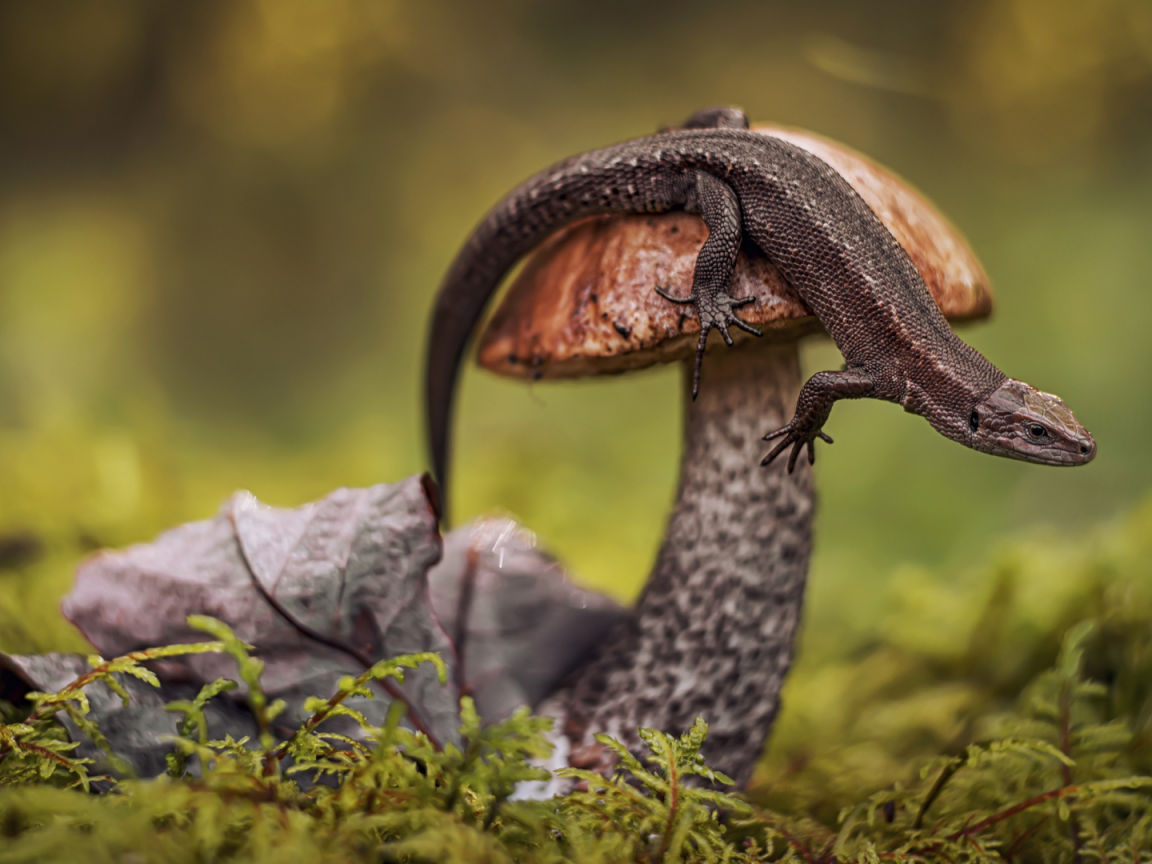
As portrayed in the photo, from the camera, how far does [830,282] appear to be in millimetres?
815

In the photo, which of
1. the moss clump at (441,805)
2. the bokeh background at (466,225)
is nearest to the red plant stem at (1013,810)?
the moss clump at (441,805)

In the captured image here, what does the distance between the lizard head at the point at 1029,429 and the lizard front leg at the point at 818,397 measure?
0.13 meters

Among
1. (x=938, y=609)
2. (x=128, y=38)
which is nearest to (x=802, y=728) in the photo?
(x=938, y=609)

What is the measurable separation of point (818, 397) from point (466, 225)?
328 cm

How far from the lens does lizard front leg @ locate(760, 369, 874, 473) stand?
2.71ft

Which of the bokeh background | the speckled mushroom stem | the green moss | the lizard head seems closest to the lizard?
the lizard head

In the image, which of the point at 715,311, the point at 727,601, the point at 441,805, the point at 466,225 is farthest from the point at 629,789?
the point at 466,225

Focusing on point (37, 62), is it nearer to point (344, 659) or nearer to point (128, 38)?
point (128, 38)

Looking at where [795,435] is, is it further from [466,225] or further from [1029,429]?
[466,225]

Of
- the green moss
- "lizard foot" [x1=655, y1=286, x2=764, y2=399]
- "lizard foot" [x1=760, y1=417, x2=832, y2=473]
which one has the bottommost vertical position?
the green moss

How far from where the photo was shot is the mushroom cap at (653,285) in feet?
2.83

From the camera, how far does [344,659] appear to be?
2.89ft

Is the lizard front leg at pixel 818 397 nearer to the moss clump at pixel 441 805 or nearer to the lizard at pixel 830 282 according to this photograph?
the lizard at pixel 830 282

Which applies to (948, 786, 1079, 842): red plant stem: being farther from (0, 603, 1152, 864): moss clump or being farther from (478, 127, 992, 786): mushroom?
(478, 127, 992, 786): mushroom
